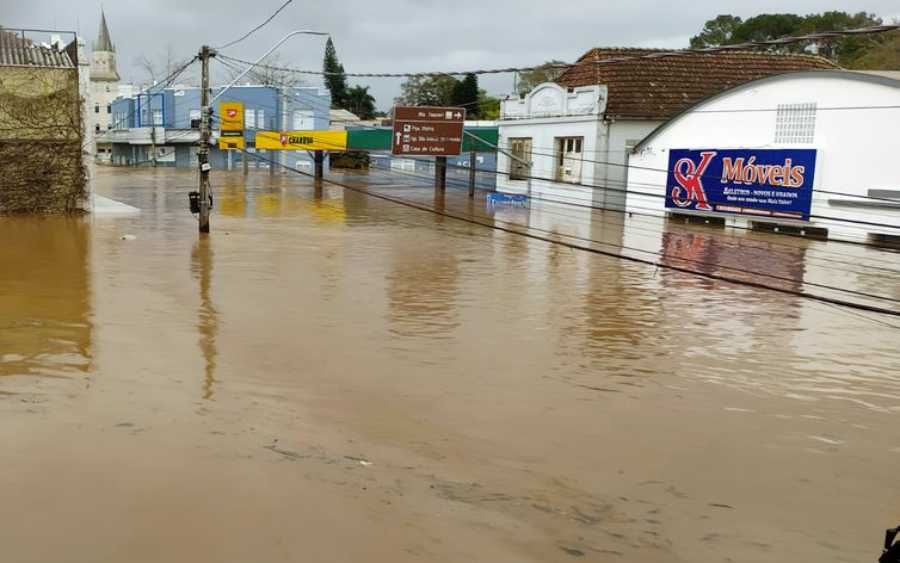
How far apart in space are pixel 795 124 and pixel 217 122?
48.5m

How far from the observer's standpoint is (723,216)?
31109mm

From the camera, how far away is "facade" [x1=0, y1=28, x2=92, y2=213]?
29.4 meters

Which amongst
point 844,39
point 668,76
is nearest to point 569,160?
point 668,76

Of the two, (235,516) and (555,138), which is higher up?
(555,138)

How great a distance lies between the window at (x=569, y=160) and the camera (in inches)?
1473

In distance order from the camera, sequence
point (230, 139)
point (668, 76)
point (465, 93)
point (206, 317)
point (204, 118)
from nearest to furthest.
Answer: point (206, 317) < point (204, 118) < point (230, 139) < point (668, 76) < point (465, 93)

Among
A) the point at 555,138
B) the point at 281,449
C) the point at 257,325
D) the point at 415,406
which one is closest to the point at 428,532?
the point at 281,449

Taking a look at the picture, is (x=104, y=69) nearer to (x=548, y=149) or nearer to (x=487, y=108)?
(x=487, y=108)

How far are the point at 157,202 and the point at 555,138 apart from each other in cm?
1809

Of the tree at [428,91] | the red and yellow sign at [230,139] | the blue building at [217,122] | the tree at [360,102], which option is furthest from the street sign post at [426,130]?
the tree at [360,102]

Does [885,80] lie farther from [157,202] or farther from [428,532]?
[157,202]

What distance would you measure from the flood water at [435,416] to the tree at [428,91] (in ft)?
212

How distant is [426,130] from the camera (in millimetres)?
39406

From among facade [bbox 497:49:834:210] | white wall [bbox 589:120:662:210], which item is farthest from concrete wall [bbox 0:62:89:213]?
white wall [bbox 589:120:662:210]
